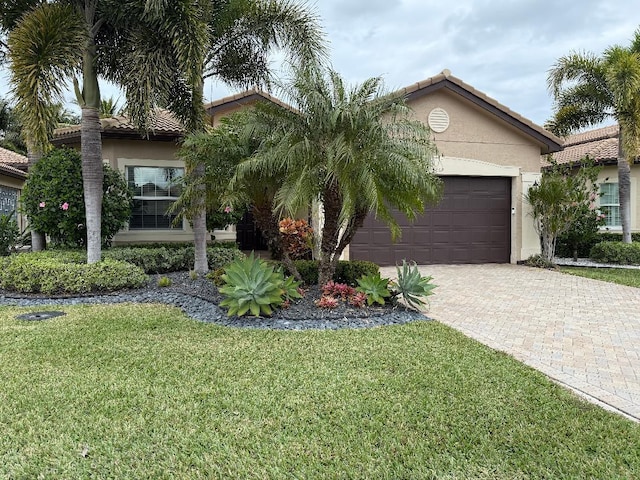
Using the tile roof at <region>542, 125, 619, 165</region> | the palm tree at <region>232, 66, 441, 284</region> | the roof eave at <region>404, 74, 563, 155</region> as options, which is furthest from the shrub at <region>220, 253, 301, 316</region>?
the tile roof at <region>542, 125, 619, 165</region>

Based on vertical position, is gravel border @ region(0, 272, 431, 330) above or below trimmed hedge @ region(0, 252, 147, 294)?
below

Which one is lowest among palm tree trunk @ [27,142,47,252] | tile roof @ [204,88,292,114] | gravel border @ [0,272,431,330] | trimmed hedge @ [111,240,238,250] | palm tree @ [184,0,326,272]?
gravel border @ [0,272,431,330]

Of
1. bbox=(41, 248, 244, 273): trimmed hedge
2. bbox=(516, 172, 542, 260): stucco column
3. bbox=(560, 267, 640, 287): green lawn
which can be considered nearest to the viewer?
bbox=(41, 248, 244, 273): trimmed hedge

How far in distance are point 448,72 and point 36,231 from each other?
478 inches

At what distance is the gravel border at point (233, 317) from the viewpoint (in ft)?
22.0

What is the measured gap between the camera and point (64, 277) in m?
8.61

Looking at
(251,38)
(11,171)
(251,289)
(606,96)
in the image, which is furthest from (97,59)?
(606,96)

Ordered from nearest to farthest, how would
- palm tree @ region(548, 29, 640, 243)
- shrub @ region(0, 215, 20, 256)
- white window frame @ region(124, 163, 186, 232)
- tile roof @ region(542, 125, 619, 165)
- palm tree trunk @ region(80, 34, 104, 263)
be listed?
palm tree trunk @ region(80, 34, 104, 263) < shrub @ region(0, 215, 20, 256) < white window frame @ region(124, 163, 186, 232) < palm tree @ region(548, 29, 640, 243) < tile roof @ region(542, 125, 619, 165)

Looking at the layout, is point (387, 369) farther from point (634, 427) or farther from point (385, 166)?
point (385, 166)

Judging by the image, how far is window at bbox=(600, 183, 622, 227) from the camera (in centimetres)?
1747

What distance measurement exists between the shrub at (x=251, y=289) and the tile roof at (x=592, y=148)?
44.4ft

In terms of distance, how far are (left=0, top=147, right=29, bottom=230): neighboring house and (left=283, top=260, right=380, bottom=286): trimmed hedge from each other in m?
15.6

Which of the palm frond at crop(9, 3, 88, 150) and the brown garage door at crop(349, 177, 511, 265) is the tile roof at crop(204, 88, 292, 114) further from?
the brown garage door at crop(349, 177, 511, 265)

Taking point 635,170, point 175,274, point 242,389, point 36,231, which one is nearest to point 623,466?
point 242,389
